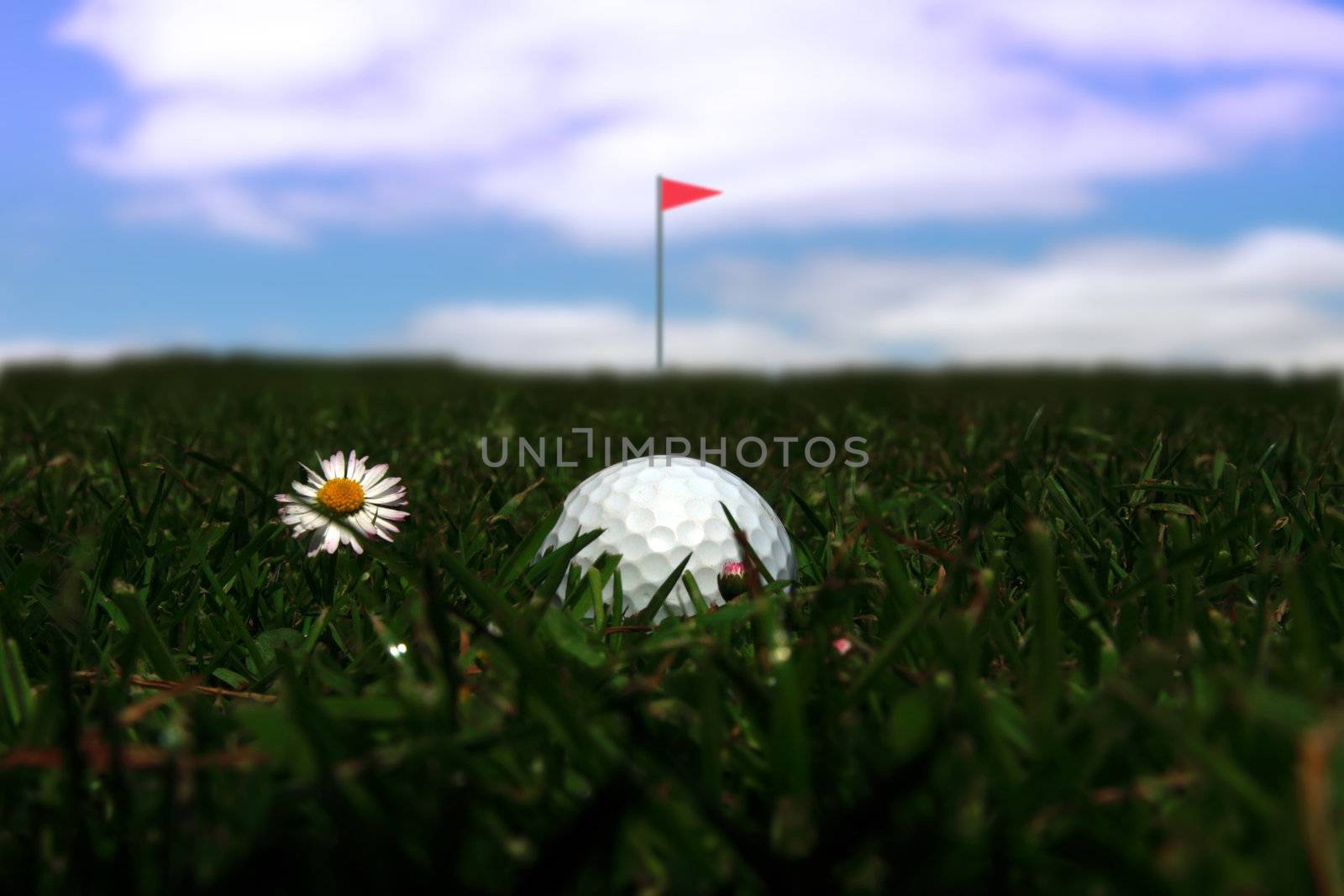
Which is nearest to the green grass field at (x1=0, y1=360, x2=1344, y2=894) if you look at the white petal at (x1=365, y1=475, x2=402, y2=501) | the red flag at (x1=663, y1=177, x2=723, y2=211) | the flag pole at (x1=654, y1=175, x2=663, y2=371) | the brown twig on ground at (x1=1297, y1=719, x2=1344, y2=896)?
the brown twig on ground at (x1=1297, y1=719, x2=1344, y2=896)

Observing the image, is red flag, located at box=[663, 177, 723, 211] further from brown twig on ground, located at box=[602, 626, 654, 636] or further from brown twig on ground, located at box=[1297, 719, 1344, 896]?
brown twig on ground, located at box=[1297, 719, 1344, 896]

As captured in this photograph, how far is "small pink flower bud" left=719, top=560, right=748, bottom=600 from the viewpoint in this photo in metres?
2.07

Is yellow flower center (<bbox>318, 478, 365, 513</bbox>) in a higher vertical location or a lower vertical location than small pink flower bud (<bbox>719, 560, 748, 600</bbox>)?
higher

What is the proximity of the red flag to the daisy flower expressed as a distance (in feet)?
13.4

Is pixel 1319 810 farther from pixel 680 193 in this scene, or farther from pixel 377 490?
pixel 680 193

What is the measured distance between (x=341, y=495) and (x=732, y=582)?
2.95ft

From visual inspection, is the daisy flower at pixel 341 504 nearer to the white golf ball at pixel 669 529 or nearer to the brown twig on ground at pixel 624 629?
the white golf ball at pixel 669 529

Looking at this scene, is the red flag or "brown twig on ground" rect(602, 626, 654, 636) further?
the red flag

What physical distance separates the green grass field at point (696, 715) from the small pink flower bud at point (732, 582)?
137 millimetres

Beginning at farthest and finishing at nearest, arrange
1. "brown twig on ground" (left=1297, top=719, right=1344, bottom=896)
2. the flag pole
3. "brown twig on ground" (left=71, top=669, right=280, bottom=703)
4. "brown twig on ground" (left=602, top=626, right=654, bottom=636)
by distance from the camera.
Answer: the flag pole
"brown twig on ground" (left=602, top=626, right=654, bottom=636)
"brown twig on ground" (left=71, top=669, right=280, bottom=703)
"brown twig on ground" (left=1297, top=719, right=1344, bottom=896)

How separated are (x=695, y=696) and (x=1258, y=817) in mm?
671

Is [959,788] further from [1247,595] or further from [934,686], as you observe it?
[1247,595]

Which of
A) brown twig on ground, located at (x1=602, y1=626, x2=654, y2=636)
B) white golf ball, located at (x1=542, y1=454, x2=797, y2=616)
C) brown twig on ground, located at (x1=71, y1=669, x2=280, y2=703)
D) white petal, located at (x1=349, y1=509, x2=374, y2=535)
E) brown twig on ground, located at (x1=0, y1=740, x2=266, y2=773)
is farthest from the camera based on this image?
white petal, located at (x1=349, y1=509, x2=374, y2=535)

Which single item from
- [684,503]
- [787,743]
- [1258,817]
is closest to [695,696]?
[787,743]
